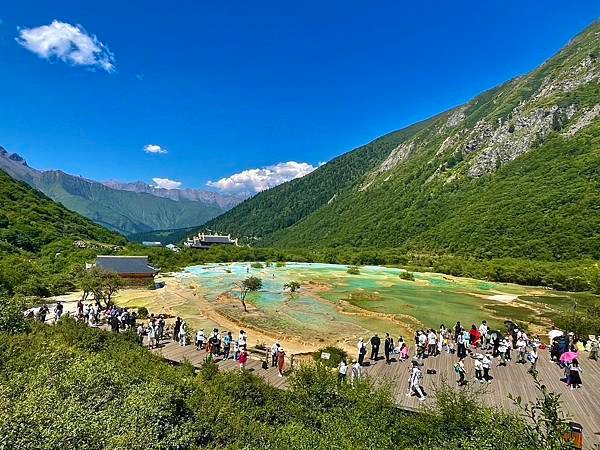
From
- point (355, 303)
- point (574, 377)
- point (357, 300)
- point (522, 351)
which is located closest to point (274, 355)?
point (522, 351)

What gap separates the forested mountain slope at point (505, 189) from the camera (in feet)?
277

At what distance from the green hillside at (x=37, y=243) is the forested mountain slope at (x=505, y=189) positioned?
82.3 m

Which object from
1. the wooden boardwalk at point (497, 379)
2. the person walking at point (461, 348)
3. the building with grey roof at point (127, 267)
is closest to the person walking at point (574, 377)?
the wooden boardwalk at point (497, 379)

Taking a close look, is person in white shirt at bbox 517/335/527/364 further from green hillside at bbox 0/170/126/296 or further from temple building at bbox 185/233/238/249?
temple building at bbox 185/233/238/249

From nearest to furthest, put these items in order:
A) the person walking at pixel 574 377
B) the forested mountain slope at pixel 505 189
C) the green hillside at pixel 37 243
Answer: the person walking at pixel 574 377, the green hillside at pixel 37 243, the forested mountain slope at pixel 505 189

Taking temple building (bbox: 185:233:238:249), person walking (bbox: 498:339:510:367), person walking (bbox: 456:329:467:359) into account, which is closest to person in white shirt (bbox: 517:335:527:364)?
person walking (bbox: 498:339:510:367)

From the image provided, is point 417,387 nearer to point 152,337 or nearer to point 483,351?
point 483,351

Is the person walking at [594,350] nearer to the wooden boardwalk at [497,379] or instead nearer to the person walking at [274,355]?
the wooden boardwalk at [497,379]

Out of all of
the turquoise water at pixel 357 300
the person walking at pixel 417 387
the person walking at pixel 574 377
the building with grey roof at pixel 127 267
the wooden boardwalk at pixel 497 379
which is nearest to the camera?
the wooden boardwalk at pixel 497 379

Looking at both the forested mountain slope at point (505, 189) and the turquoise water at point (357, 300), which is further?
the forested mountain slope at point (505, 189)

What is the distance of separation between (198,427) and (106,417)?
111 inches

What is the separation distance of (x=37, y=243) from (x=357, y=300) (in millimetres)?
62574

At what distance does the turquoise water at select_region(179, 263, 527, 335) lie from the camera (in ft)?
113

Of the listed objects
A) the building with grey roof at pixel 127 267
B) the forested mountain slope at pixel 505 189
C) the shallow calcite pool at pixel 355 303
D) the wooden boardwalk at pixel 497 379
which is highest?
the forested mountain slope at pixel 505 189
